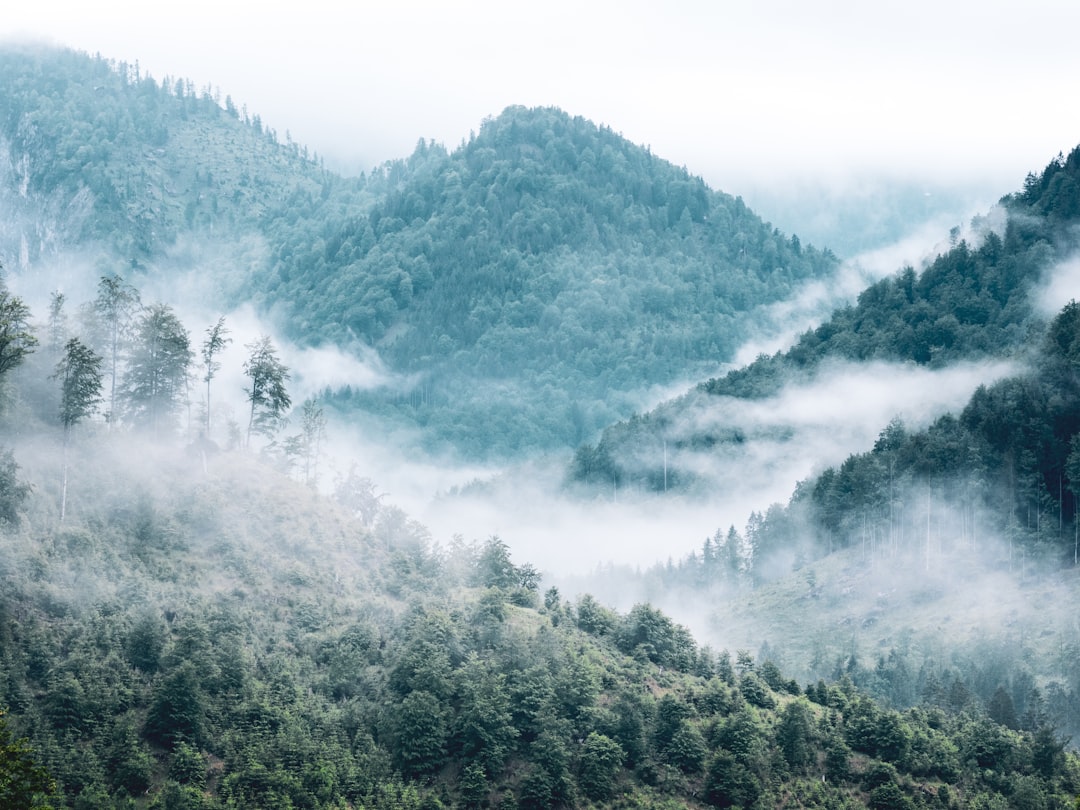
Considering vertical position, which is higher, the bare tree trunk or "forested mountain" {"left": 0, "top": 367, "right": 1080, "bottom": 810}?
the bare tree trunk

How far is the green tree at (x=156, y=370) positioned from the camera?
544 ft

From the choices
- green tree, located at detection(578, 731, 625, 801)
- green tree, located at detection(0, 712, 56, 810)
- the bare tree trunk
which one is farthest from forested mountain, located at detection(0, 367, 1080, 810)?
green tree, located at detection(0, 712, 56, 810)

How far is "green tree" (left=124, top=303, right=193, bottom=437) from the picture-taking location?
165875 millimetres

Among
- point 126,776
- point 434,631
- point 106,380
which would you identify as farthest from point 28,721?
point 106,380

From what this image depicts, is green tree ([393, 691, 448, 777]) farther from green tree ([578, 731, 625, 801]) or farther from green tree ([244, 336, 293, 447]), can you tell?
green tree ([244, 336, 293, 447])

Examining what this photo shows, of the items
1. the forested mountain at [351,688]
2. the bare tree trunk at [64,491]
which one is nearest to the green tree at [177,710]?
the forested mountain at [351,688]

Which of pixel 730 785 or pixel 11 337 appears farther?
pixel 11 337

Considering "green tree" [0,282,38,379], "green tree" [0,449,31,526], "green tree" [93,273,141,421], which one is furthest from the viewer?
"green tree" [93,273,141,421]

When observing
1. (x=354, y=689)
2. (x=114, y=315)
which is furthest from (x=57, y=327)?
(x=354, y=689)

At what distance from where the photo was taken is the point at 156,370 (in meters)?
167

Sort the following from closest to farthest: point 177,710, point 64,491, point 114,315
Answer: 1. point 177,710
2. point 64,491
3. point 114,315

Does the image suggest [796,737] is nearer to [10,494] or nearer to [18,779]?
[10,494]

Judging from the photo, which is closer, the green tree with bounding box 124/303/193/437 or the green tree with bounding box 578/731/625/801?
the green tree with bounding box 578/731/625/801

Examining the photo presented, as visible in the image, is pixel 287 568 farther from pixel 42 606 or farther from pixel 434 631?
pixel 42 606
